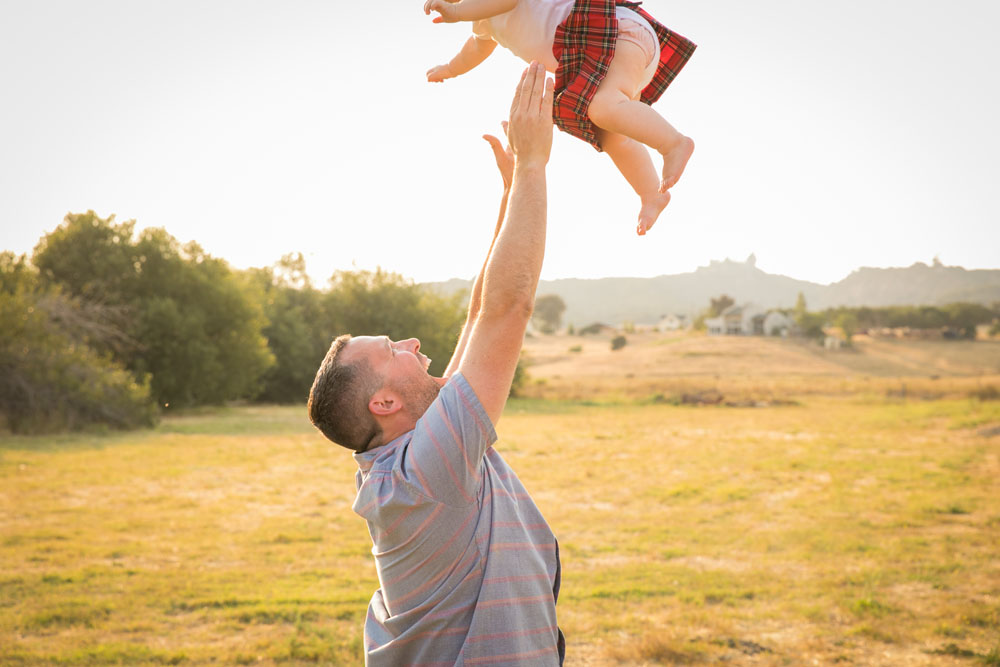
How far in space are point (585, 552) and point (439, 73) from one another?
340 inches

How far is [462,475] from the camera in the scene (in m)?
1.86

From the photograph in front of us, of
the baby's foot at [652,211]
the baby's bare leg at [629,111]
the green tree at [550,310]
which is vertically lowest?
the baby's foot at [652,211]

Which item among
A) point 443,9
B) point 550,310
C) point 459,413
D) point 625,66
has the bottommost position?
point 459,413

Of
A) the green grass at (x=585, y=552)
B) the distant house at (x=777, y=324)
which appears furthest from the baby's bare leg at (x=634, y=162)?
the distant house at (x=777, y=324)

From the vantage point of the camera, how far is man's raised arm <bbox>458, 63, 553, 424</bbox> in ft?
6.10

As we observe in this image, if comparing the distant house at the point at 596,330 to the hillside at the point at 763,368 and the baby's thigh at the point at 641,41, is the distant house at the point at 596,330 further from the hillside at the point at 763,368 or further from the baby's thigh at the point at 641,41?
the baby's thigh at the point at 641,41

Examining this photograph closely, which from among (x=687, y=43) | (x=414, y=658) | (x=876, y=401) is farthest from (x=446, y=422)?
(x=876, y=401)

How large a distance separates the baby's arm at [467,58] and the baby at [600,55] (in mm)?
280

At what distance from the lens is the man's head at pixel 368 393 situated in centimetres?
208

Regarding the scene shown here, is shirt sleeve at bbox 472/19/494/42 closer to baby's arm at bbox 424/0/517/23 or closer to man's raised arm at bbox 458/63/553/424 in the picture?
baby's arm at bbox 424/0/517/23

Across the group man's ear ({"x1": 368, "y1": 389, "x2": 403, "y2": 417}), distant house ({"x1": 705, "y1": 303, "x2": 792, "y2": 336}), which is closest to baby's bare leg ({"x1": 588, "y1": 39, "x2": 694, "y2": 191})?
man's ear ({"x1": 368, "y1": 389, "x2": 403, "y2": 417})

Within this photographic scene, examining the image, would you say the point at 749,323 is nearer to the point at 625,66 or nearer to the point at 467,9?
the point at 625,66

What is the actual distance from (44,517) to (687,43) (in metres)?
11.8

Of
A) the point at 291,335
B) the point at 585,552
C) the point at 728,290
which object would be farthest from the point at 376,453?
the point at 728,290
